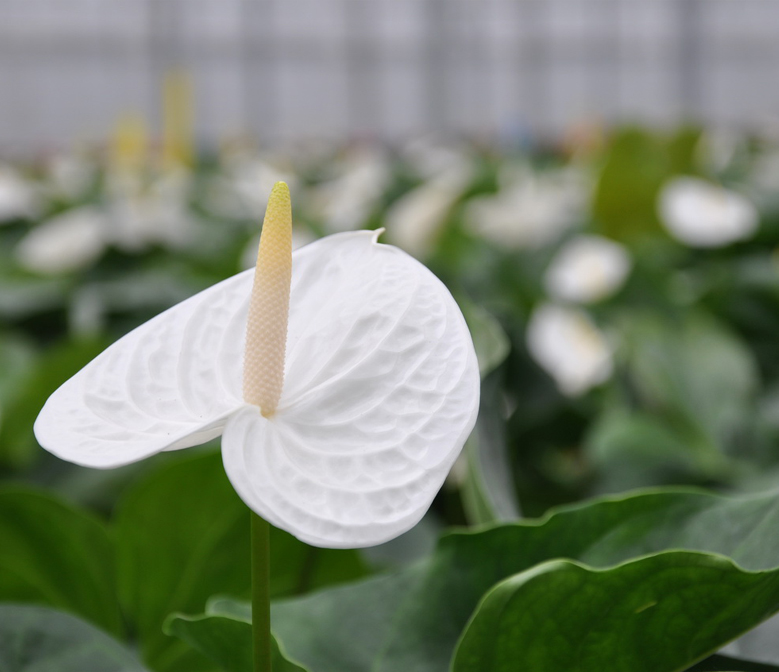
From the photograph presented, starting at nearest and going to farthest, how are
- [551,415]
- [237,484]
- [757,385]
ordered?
[237,484], [551,415], [757,385]

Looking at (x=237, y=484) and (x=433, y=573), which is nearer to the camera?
(x=237, y=484)

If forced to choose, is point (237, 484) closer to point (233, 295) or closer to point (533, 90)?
point (233, 295)

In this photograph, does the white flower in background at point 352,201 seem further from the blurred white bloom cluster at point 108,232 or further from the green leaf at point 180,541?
the green leaf at point 180,541

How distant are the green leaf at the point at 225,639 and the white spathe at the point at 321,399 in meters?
0.06

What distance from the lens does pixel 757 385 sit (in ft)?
2.70

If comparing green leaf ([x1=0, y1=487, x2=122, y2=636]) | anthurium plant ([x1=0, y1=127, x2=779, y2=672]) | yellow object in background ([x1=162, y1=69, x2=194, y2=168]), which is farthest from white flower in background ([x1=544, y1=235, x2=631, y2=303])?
yellow object in background ([x1=162, y1=69, x2=194, y2=168])

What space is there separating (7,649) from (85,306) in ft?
2.18

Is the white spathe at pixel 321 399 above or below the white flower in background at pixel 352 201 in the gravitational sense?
above

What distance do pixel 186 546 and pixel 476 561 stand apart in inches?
6.4

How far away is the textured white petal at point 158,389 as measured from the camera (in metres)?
0.24

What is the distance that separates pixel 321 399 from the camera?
25 centimetres

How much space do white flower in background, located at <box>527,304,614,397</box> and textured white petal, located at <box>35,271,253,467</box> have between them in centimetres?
45

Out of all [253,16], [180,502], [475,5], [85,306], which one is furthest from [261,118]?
[180,502]

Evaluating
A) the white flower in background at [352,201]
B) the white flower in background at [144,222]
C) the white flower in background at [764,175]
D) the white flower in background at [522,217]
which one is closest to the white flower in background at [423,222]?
the white flower in background at [352,201]
